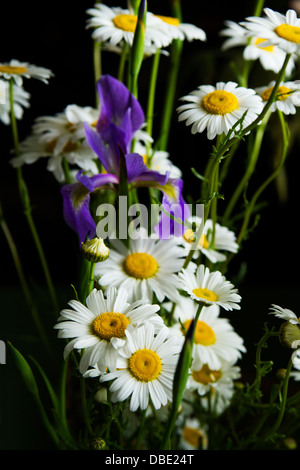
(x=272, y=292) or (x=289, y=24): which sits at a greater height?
(x=289, y=24)

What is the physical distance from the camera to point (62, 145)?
370mm

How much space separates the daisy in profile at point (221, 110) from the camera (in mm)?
283

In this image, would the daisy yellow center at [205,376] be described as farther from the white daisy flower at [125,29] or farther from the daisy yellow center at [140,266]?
the white daisy flower at [125,29]

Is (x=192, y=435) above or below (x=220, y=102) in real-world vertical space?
below

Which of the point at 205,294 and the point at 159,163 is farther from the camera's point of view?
the point at 159,163

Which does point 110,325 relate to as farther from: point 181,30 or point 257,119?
point 181,30

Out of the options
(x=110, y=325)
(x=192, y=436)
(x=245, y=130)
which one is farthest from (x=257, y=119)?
(x=192, y=436)

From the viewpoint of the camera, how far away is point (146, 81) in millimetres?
688

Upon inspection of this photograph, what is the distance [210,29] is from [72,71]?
21 cm

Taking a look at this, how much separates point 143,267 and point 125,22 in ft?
0.55

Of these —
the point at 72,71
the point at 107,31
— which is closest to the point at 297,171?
the point at 72,71

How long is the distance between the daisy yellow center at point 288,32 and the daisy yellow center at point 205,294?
137mm

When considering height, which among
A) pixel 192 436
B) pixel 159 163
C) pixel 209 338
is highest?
pixel 159 163

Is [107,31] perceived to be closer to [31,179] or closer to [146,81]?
[146,81]
